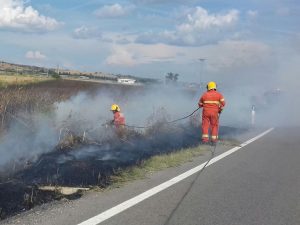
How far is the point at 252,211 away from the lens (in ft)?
20.8

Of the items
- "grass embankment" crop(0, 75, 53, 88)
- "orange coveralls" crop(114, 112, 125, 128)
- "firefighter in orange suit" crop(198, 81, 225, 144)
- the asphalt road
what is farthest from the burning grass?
"grass embankment" crop(0, 75, 53, 88)

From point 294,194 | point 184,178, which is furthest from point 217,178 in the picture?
point 294,194

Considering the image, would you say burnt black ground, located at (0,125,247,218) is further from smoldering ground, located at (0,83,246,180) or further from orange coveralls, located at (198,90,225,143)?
orange coveralls, located at (198,90,225,143)

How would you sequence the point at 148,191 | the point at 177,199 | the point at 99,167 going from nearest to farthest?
1. the point at 177,199
2. the point at 148,191
3. the point at 99,167

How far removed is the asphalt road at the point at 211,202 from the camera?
5809 millimetres

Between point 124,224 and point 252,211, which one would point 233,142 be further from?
point 124,224

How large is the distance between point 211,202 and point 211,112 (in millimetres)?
7331

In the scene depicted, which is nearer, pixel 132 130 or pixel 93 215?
pixel 93 215

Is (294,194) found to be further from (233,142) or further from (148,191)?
(233,142)

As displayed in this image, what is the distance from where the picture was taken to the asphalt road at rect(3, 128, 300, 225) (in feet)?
19.1

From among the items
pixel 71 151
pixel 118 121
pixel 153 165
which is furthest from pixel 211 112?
pixel 153 165

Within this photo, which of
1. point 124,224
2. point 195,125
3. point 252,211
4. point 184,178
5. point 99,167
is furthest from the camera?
point 195,125

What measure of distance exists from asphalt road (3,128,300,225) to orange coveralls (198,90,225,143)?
12.3 feet

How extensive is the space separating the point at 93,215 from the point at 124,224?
52 centimetres
